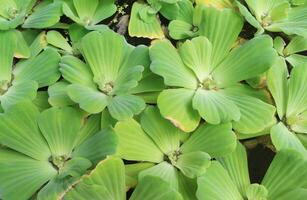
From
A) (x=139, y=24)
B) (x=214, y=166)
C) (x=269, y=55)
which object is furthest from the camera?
(x=139, y=24)

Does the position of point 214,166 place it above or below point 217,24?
below

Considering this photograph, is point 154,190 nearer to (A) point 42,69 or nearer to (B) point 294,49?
(A) point 42,69

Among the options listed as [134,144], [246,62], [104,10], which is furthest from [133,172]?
[104,10]

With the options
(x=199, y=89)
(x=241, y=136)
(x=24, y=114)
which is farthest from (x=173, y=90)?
(x=24, y=114)

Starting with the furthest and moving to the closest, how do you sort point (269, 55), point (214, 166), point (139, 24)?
point (139, 24) → point (269, 55) → point (214, 166)

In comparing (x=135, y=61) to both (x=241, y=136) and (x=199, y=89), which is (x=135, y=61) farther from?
(x=241, y=136)

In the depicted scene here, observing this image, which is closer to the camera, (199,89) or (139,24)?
(199,89)

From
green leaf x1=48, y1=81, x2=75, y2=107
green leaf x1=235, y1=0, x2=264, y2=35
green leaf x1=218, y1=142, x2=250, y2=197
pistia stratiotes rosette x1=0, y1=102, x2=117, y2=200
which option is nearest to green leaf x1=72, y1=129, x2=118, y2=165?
pistia stratiotes rosette x1=0, y1=102, x2=117, y2=200

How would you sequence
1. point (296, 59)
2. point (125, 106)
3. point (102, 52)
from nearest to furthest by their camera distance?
point (125, 106) → point (102, 52) → point (296, 59)
